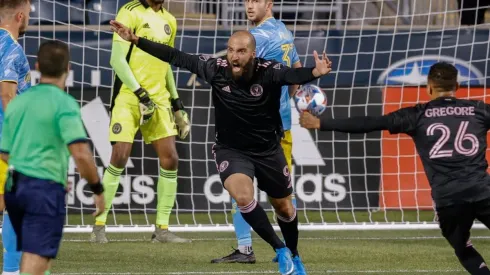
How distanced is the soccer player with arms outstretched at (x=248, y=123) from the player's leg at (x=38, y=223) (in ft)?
7.60

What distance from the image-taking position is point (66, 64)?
20.7 ft

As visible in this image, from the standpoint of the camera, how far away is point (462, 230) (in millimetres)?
7488

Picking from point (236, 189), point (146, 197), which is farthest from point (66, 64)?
point (146, 197)

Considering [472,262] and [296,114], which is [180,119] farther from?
[472,262]

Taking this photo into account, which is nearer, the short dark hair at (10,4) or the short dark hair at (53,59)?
the short dark hair at (53,59)

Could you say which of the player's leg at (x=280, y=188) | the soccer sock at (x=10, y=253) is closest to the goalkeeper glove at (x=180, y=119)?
the player's leg at (x=280, y=188)

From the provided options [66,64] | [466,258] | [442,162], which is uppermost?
[66,64]

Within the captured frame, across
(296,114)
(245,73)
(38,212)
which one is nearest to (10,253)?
(38,212)

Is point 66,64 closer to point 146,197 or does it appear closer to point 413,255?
point 413,255

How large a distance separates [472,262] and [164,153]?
4.08 m

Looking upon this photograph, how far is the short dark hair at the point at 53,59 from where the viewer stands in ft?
20.5

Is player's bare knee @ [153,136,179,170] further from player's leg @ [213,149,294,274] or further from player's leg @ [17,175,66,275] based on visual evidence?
player's leg @ [17,175,66,275]

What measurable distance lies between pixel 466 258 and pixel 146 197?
6091 mm

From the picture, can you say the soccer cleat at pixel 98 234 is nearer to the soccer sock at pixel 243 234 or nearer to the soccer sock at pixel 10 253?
the soccer sock at pixel 243 234
